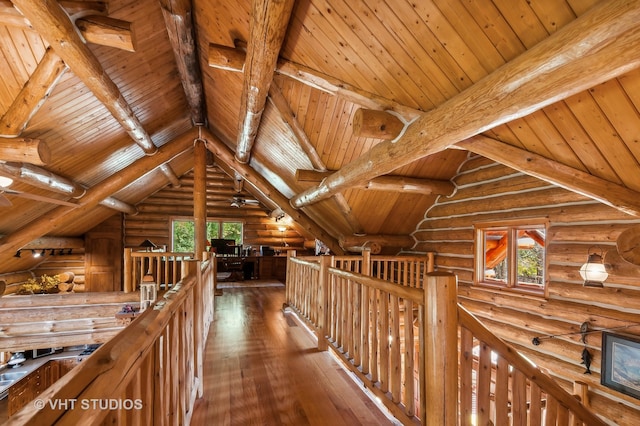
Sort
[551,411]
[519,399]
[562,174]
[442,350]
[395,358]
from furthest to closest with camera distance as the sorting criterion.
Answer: [562,174]
[395,358]
[551,411]
[519,399]
[442,350]

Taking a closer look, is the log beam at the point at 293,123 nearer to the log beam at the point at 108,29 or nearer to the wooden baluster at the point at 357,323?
the log beam at the point at 108,29

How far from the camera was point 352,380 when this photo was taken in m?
2.93

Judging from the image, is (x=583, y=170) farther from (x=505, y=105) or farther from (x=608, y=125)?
(x=505, y=105)

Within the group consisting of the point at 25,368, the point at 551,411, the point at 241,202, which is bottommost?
the point at 25,368

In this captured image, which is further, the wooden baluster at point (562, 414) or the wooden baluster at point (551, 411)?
the wooden baluster at point (551, 411)

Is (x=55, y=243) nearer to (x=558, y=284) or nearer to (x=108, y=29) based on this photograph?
(x=108, y=29)

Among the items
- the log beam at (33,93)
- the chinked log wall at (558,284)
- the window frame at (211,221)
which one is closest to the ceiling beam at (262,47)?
the log beam at (33,93)

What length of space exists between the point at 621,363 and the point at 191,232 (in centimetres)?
1139

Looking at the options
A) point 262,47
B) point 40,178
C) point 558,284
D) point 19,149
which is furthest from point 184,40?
point 558,284

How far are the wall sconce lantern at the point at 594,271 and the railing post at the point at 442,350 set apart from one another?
282cm

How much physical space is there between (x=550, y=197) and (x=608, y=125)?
2.06m

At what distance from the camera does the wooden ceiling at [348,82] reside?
1.86m

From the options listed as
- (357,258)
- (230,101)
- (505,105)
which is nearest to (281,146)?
(230,101)

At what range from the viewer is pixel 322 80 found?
323 cm
